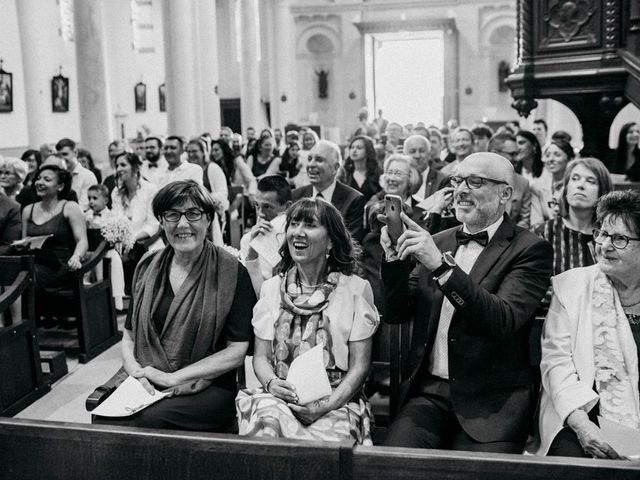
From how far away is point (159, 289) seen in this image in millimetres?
3617

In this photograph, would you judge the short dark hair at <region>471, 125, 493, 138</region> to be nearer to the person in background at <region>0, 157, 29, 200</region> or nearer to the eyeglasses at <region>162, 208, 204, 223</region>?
the person in background at <region>0, 157, 29, 200</region>

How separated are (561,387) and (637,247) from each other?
0.64 meters

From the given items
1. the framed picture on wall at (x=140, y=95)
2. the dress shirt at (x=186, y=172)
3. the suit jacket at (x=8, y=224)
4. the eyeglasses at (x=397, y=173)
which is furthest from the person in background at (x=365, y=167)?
the framed picture on wall at (x=140, y=95)

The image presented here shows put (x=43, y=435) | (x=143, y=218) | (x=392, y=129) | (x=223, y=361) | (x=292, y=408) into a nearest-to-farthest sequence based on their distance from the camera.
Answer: (x=43, y=435) → (x=292, y=408) → (x=223, y=361) → (x=143, y=218) → (x=392, y=129)

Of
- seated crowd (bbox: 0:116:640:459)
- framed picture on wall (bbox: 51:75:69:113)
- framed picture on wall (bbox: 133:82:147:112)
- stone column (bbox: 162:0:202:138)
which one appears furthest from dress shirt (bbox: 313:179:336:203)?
framed picture on wall (bbox: 133:82:147:112)

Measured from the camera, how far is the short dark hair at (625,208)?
2.95 metres

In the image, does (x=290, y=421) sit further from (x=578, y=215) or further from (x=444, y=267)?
(x=578, y=215)

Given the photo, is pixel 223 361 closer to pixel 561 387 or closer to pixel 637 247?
pixel 561 387

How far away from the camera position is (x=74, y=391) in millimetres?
5848

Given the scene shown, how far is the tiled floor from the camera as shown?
5.40m

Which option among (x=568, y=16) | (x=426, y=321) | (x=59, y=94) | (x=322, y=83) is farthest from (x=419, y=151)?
(x=322, y=83)

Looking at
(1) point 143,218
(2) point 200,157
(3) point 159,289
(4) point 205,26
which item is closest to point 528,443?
(3) point 159,289

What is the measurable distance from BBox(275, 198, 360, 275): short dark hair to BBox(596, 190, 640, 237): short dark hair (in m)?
1.15

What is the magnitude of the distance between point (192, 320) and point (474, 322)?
134 cm
